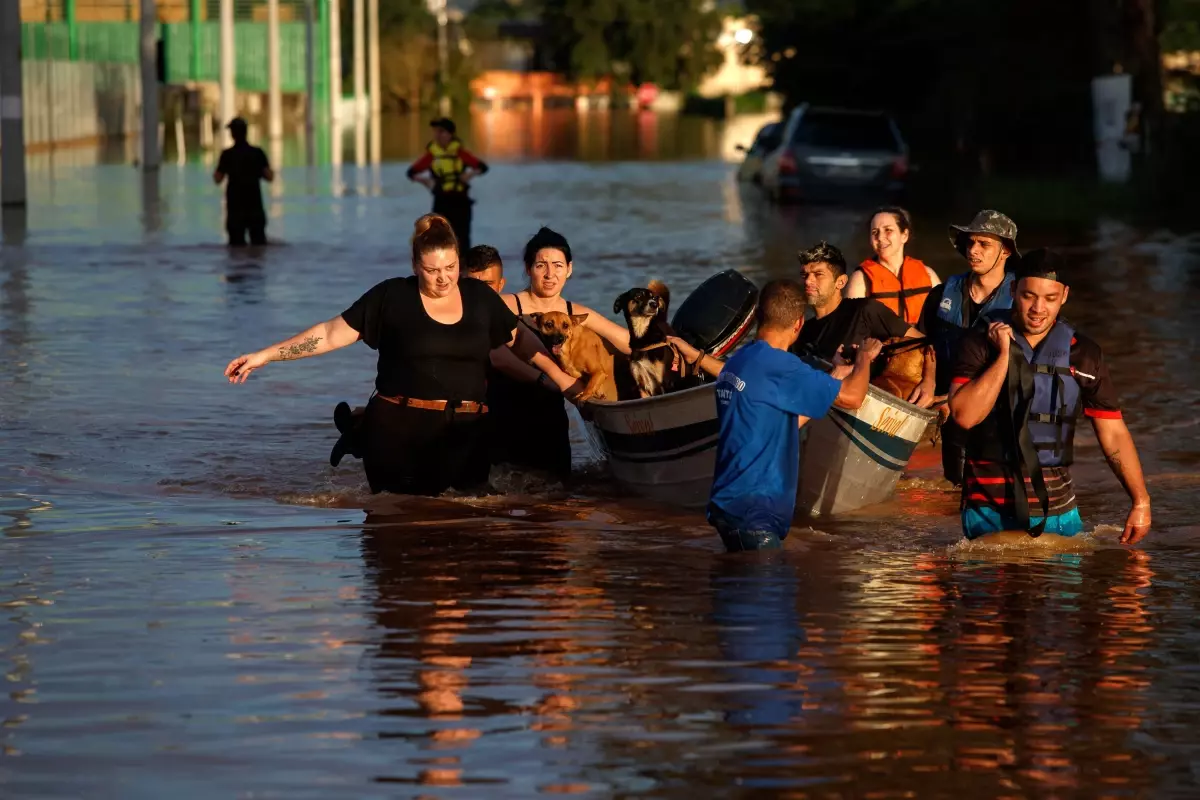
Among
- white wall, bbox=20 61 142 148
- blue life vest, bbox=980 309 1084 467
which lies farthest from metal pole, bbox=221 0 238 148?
blue life vest, bbox=980 309 1084 467

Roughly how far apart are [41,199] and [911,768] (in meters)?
36.1

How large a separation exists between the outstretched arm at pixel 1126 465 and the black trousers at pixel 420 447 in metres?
3.29

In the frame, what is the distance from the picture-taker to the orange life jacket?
40.0ft

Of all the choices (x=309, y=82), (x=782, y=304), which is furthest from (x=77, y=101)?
(x=782, y=304)

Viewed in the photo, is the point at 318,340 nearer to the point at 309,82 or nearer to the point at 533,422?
the point at 533,422

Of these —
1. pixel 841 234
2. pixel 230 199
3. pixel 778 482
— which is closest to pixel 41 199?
pixel 230 199

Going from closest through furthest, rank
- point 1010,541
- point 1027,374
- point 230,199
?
point 1027,374
point 1010,541
point 230,199

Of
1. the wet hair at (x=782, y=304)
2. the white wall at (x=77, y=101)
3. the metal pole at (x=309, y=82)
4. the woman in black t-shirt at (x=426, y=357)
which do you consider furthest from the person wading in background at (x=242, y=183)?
the metal pole at (x=309, y=82)

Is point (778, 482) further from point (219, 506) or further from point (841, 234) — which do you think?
point (841, 234)

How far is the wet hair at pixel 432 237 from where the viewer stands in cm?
1070

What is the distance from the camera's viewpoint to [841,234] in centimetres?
3347

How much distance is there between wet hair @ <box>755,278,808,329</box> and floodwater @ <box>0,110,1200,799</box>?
1076 millimetres

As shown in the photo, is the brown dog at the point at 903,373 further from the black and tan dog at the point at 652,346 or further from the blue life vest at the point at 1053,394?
the blue life vest at the point at 1053,394

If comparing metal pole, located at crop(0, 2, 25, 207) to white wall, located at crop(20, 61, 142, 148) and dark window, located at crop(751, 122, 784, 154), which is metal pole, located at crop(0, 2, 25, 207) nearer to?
dark window, located at crop(751, 122, 784, 154)
